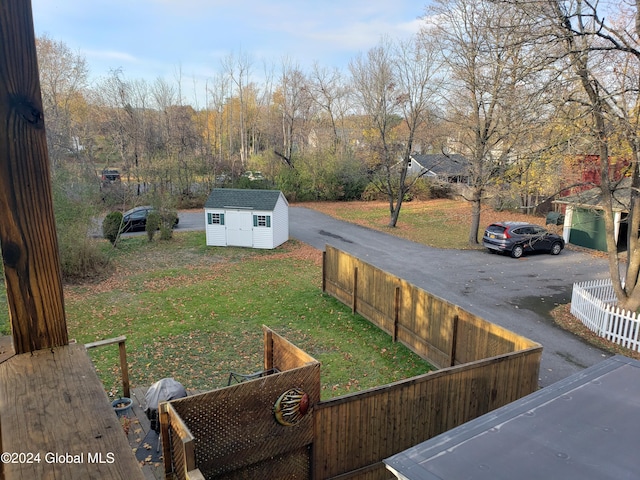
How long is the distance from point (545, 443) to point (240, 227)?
56.8 ft

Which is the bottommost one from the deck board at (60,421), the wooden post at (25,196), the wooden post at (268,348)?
the wooden post at (268,348)

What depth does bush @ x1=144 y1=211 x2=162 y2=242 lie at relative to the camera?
20.2 m

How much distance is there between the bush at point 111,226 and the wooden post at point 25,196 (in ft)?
63.1

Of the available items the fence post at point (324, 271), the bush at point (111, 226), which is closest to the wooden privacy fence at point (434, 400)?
the fence post at point (324, 271)

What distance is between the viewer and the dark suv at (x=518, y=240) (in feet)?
59.2

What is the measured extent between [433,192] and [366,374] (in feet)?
101

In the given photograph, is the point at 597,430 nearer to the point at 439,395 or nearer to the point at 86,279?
the point at 439,395

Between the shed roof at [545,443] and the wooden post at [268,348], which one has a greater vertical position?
the shed roof at [545,443]

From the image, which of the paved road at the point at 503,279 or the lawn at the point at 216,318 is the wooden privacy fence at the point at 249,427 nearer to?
the lawn at the point at 216,318

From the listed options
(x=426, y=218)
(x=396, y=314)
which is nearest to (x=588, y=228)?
(x=426, y=218)

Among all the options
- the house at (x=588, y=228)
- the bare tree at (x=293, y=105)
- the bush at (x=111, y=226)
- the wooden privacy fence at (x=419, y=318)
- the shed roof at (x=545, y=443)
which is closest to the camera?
the shed roof at (x=545, y=443)

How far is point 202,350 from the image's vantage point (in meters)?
9.48

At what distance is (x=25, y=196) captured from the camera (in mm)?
1140

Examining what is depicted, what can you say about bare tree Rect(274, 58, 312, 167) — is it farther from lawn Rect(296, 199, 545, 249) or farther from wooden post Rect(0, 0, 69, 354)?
wooden post Rect(0, 0, 69, 354)
